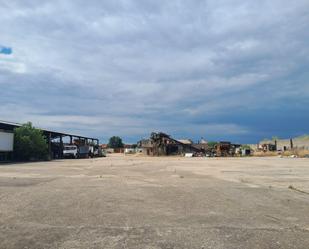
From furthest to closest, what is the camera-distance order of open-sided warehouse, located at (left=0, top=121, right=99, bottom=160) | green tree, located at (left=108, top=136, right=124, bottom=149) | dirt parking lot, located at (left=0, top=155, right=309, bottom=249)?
green tree, located at (left=108, top=136, right=124, bottom=149) < open-sided warehouse, located at (left=0, top=121, right=99, bottom=160) < dirt parking lot, located at (left=0, top=155, right=309, bottom=249)

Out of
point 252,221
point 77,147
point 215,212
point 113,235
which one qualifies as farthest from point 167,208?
point 77,147

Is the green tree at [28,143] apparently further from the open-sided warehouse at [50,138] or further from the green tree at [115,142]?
the green tree at [115,142]

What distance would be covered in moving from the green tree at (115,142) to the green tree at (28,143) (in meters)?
121

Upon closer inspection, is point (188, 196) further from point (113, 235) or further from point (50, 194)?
point (113, 235)

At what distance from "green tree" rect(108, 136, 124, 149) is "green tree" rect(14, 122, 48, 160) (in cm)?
12116

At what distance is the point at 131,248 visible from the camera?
563cm

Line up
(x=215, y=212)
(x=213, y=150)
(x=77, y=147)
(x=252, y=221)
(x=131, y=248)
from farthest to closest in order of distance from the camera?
1. (x=213, y=150)
2. (x=77, y=147)
3. (x=215, y=212)
4. (x=252, y=221)
5. (x=131, y=248)

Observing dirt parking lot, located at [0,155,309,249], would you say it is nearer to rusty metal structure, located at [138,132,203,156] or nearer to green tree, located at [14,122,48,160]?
green tree, located at [14,122,48,160]

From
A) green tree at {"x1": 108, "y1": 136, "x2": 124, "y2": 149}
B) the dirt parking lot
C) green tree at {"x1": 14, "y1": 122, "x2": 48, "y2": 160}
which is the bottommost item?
the dirt parking lot

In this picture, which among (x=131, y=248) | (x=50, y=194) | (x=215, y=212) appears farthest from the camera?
(x=50, y=194)

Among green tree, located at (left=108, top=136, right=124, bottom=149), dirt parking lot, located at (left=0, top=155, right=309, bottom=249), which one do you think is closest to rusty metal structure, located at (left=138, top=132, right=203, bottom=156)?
dirt parking lot, located at (left=0, top=155, right=309, bottom=249)

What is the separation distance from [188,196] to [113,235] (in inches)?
229

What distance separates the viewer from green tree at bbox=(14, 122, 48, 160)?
46.5m

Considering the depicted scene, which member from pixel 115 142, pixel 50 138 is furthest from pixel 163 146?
pixel 115 142
